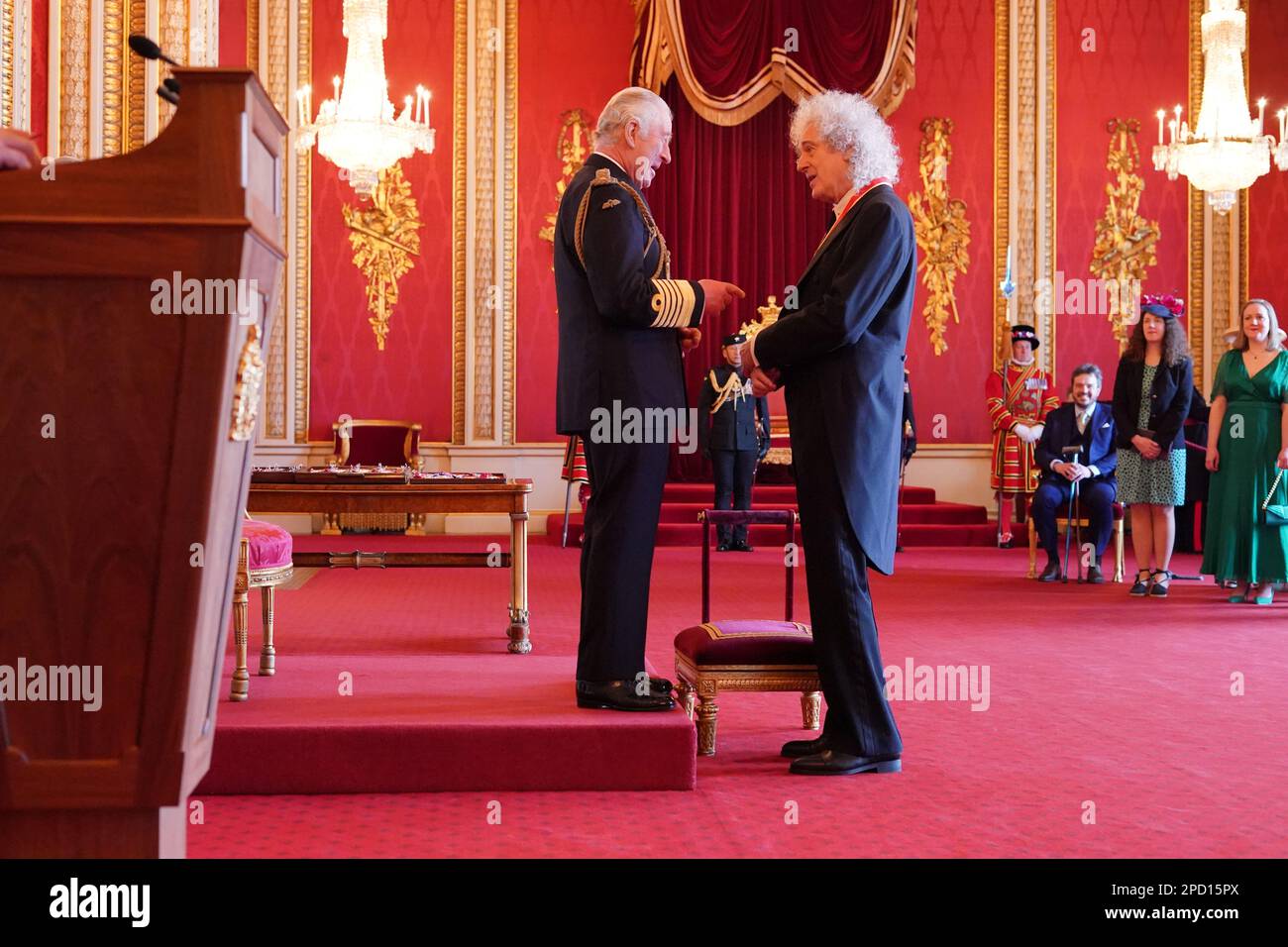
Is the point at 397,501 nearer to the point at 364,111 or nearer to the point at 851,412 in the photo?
the point at 851,412

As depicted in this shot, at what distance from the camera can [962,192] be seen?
11859mm

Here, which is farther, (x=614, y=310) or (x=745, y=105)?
(x=745, y=105)

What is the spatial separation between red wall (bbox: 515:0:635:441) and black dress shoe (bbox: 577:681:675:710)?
8.39 m

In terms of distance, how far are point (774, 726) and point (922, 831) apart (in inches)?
45.7

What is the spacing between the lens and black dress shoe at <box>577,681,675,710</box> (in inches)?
121

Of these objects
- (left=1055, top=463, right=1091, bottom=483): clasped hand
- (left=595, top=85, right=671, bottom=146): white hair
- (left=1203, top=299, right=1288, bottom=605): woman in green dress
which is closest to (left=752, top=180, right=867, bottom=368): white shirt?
(left=595, top=85, right=671, bottom=146): white hair

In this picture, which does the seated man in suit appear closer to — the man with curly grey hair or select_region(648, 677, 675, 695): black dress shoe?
the man with curly grey hair

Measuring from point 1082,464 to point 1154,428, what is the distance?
42.7 inches

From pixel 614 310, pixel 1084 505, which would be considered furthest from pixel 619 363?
pixel 1084 505

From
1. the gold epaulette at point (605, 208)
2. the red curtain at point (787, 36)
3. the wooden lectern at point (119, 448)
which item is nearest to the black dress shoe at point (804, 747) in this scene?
the gold epaulette at point (605, 208)

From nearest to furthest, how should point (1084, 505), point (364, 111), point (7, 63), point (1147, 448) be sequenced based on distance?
point (7, 63)
point (1147, 448)
point (1084, 505)
point (364, 111)

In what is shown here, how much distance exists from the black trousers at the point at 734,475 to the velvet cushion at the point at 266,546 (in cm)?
584

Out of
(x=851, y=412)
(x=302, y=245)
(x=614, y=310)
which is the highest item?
(x=302, y=245)
